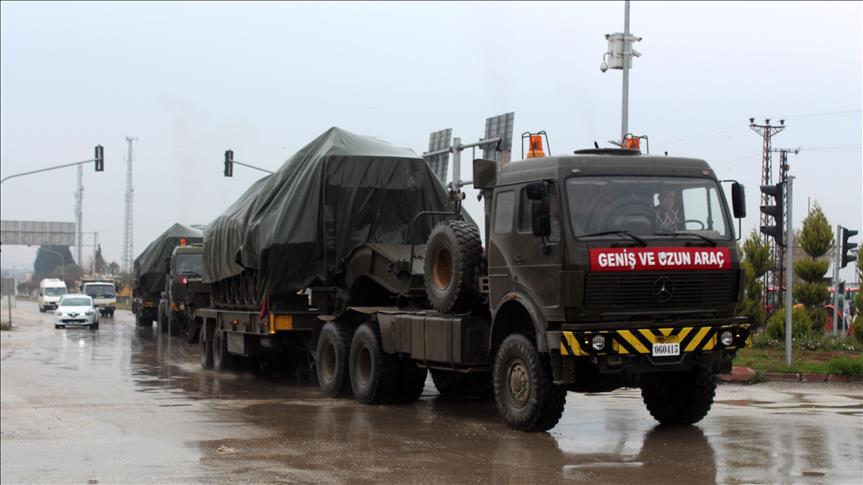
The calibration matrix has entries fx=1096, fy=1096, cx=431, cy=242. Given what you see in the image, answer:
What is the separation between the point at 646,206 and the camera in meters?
11.5

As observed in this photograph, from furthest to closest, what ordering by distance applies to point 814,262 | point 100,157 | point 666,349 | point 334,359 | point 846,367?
1. point 100,157
2. point 814,262
3. point 846,367
4. point 334,359
5. point 666,349

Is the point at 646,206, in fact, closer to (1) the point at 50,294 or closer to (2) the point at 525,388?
(2) the point at 525,388

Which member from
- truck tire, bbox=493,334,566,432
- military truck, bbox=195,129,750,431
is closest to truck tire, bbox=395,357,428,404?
military truck, bbox=195,129,750,431

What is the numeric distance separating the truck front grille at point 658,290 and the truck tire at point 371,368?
4325 millimetres

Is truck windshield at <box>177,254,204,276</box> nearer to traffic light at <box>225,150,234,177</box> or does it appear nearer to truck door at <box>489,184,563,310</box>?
traffic light at <box>225,150,234,177</box>

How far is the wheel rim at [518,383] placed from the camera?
38.0ft

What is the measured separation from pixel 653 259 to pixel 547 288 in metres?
1.11

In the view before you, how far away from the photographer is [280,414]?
13.4 meters

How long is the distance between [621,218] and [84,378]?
34.9ft

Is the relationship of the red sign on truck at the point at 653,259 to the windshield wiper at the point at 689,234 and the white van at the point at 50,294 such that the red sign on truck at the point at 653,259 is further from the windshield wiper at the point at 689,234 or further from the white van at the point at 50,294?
the white van at the point at 50,294

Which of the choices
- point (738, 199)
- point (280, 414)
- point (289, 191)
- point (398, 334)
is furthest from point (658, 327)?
point (289, 191)

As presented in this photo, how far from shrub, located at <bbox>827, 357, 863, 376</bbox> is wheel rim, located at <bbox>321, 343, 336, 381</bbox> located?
816 centimetres

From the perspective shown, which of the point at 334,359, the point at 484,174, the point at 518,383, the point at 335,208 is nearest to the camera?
the point at 518,383

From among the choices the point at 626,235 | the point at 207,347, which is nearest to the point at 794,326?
the point at 207,347
